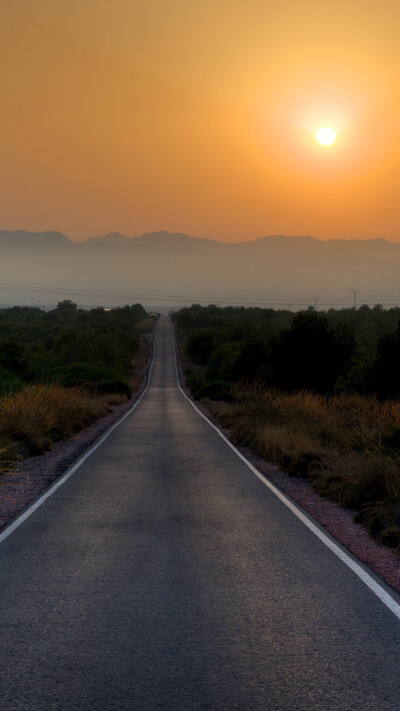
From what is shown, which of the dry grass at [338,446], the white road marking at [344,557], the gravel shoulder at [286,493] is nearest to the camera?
the white road marking at [344,557]

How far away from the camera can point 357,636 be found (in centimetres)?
553

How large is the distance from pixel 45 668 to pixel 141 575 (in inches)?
97.1

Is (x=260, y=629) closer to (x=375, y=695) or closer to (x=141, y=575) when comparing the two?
(x=375, y=695)

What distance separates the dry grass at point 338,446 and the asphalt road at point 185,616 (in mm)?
1305

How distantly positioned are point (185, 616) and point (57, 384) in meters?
35.3

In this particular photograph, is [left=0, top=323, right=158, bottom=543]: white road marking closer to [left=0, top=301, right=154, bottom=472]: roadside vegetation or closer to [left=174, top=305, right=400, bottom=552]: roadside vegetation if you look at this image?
[left=0, top=301, right=154, bottom=472]: roadside vegetation

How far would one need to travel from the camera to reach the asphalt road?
449 centimetres

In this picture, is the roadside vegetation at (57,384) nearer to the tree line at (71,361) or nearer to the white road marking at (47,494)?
the tree line at (71,361)

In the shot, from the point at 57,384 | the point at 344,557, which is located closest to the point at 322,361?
the point at 57,384

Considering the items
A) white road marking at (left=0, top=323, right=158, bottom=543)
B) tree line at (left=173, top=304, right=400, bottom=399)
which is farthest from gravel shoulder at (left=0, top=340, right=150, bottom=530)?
tree line at (left=173, top=304, right=400, bottom=399)

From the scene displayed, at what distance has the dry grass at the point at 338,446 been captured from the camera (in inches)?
430

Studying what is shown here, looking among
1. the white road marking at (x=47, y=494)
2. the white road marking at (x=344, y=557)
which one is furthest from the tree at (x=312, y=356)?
the white road marking at (x=344, y=557)

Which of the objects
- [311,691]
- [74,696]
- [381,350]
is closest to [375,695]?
[311,691]

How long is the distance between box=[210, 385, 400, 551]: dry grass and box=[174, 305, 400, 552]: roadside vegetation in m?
0.02
